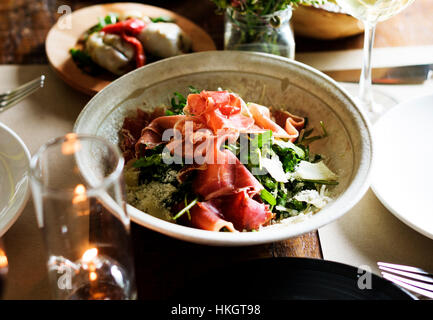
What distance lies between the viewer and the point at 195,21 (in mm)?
1907

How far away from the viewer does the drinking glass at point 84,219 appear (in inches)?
28.8

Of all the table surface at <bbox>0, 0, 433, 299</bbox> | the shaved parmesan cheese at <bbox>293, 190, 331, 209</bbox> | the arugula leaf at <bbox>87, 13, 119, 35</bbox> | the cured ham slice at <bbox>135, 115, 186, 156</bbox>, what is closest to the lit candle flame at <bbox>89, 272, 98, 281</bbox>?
the table surface at <bbox>0, 0, 433, 299</bbox>

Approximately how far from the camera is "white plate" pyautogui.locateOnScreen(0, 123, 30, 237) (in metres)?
1.03

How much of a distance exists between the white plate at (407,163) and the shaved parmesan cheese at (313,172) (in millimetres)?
106

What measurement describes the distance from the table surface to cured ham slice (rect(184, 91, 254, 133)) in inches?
11.1

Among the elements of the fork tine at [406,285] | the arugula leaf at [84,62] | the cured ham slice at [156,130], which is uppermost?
the arugula leaf at [84,62]

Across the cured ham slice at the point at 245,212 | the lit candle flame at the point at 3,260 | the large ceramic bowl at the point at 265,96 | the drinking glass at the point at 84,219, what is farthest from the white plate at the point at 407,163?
the lit candle flame at the point at 3,260

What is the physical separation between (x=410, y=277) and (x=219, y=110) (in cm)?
55

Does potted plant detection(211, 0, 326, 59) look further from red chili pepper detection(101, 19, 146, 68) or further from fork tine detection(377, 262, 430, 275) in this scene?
fork tine detection(377, 262, 430, 275)

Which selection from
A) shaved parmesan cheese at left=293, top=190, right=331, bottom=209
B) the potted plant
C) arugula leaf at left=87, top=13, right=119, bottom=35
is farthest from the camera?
arugula leaf at left=87, top=13, right=119, bottom=35

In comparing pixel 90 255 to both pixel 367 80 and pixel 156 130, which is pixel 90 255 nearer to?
pixel 156 130

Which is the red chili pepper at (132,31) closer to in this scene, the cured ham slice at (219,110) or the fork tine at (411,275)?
the cured ham slice at (219,110)

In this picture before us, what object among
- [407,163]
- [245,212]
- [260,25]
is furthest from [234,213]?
[260,25]
